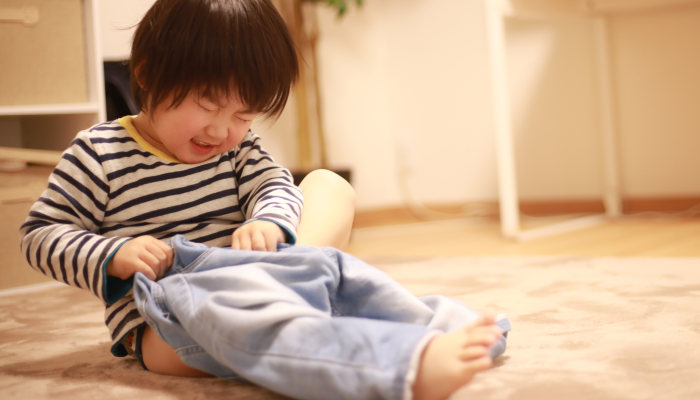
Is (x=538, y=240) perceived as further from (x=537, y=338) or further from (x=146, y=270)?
(x=146, y=270)

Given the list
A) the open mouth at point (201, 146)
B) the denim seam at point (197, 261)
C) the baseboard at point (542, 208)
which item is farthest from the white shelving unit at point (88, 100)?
the baseboard at point (542, 208)

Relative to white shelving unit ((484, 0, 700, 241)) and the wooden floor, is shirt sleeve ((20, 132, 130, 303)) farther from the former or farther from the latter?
white shelving unit ((484, 0, 700, 241))

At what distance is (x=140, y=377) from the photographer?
653mm

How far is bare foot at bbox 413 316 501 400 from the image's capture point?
18.3 inches

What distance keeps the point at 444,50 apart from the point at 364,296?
5.56ft

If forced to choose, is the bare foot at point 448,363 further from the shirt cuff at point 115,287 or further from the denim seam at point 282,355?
the shirt cuff at point 115,287

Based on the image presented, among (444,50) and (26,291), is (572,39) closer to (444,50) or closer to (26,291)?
(444,50)

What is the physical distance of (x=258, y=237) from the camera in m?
0.62

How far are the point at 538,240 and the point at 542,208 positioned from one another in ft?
1.68

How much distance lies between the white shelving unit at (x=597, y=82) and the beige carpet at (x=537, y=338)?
0.37 metres

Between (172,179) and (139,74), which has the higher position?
(139,74)

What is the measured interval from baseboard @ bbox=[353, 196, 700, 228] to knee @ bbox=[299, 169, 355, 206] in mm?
1246

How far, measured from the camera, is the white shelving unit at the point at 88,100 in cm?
125

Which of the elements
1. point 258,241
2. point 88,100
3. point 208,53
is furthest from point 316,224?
point 88,100
